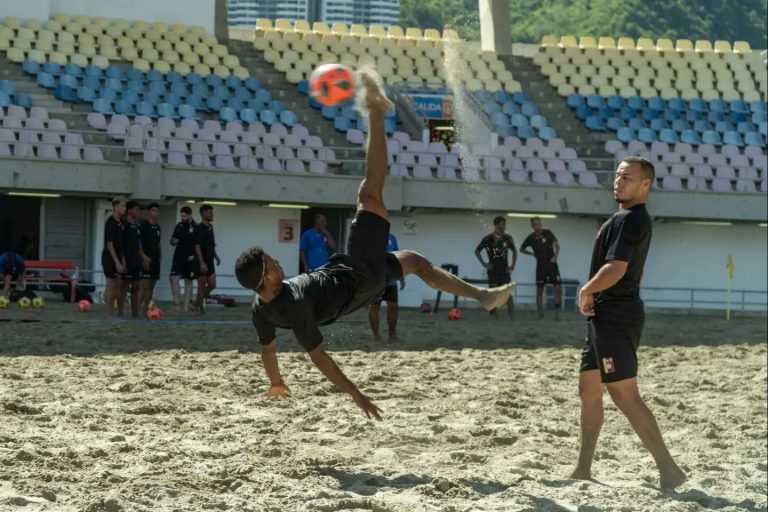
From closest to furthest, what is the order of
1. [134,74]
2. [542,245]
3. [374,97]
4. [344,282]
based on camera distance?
[344,282] → [374,97] → [542,245] → [134,74]

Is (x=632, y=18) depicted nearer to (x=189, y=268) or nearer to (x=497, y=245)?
(x=497, y=245)

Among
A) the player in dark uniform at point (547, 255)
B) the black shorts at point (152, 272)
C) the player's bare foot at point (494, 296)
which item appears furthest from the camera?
the player in dark uniform at point (547, 255)

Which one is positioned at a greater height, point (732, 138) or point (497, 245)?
point (732, 138)

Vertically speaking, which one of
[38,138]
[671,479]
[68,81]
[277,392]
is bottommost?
[671,479]

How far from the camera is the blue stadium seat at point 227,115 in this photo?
24194 mm

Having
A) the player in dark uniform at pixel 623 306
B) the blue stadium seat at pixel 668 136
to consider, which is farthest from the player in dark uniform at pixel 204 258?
the blue stadium seat at pixel 668 136

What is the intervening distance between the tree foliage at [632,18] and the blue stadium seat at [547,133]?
320 centimetres

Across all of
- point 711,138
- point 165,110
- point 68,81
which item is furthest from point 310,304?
point 711,138

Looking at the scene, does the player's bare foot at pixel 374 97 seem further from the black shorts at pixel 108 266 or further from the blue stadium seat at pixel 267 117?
the blue stadium seat at pixel 267 117

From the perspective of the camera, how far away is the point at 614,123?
90.3 ft

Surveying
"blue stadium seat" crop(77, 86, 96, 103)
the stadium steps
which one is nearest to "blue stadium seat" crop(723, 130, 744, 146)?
the stadium steps

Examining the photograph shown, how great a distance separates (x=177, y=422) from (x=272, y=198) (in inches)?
559

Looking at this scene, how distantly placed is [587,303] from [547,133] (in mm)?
19977

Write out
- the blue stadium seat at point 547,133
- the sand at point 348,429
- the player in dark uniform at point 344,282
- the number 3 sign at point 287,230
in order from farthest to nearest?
the blue stadium seat at point 547,133
the number 3 sign at point 287,230
the player in dark uniform at point 344,282
the sand at point 348,429
